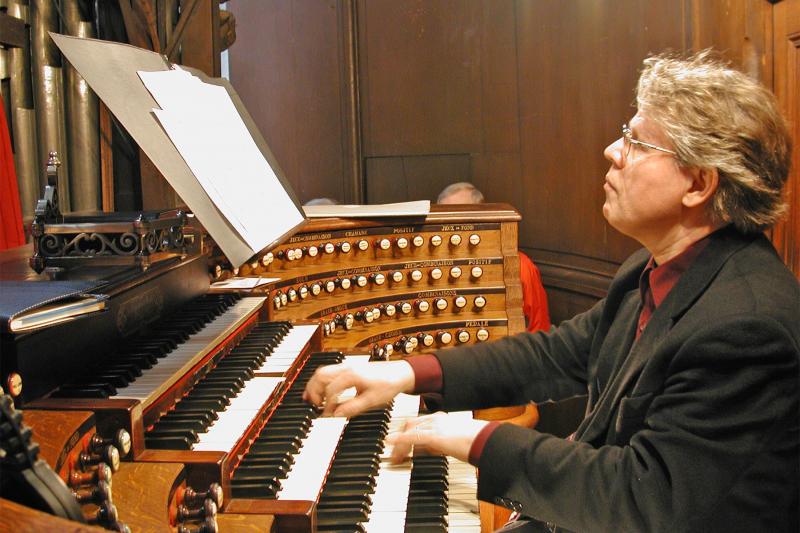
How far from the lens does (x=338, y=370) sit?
190cm

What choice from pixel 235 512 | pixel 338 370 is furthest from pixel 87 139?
pixel 235 512

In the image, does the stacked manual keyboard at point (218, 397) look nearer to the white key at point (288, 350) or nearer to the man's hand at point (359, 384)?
the white key at point (288, 350)

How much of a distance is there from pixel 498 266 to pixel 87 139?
82.0 inches

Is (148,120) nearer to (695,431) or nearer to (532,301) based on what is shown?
(695,431)

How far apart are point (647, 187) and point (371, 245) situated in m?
2.16

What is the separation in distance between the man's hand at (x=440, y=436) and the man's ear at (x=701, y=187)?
58cm

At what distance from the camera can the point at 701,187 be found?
1.64 m

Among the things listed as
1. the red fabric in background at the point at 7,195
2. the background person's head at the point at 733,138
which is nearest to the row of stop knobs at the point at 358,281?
the red fabric in background at the point at 7,195

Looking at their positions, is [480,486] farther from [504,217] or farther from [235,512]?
[504,217]

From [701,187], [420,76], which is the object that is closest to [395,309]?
[701,187]

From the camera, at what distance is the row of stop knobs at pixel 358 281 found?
10.8ft

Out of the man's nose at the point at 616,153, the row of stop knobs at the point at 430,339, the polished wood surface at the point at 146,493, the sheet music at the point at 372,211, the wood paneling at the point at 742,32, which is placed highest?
the wood paneling at the point at 742,32

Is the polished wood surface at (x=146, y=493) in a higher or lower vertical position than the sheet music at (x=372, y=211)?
lower

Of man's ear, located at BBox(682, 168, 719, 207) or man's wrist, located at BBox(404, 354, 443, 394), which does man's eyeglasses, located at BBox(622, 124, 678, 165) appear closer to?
man's ear, located at BBox(682, 168, 719, 207)
